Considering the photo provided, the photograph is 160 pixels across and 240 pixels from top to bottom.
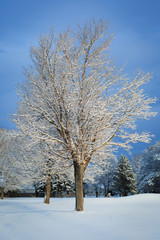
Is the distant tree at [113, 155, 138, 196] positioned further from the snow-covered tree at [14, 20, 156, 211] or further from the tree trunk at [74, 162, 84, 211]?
the tree trunk at [74, 162, 84, 211]

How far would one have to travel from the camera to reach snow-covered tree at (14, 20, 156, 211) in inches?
402

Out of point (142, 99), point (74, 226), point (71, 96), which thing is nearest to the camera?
point (74, 226)

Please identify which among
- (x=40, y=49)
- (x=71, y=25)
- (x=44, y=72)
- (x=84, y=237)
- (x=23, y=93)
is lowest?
(x=84, y=237)

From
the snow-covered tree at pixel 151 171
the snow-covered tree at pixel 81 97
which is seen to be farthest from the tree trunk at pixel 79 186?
the snow-covered tree at pixel 151 171

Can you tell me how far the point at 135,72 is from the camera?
37.1 feet

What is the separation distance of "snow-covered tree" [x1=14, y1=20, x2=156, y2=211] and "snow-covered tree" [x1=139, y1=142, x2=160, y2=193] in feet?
76.7

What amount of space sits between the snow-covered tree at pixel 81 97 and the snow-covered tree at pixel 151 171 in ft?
76.7

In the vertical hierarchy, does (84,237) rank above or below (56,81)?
below

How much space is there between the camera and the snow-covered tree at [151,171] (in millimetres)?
33469

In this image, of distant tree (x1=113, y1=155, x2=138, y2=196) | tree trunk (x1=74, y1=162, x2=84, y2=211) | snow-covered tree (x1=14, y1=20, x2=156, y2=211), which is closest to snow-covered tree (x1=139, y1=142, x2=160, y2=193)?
distant tree (x1=113, y1=155, x2=138, y2=196)

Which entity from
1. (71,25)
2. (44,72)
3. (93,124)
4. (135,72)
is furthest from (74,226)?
(71,25)

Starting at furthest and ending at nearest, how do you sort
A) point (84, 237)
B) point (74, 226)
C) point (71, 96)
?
point (71, 96)
point (74, 226)
point (84, 237)

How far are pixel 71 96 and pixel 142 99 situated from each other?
356 cm

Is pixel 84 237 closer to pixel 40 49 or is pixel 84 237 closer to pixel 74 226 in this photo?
pixel 74 226
